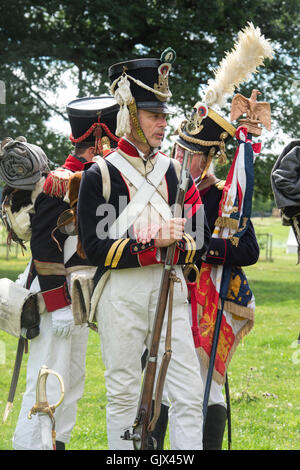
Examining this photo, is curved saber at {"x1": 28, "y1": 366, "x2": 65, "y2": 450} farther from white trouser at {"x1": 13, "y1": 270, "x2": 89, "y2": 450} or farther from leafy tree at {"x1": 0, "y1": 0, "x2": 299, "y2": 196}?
leafy tree at {"x1": 0, "y1": 0, "x2": 299, "y2": 196}

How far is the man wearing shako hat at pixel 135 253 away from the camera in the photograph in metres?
3.49

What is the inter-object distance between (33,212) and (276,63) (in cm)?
1311

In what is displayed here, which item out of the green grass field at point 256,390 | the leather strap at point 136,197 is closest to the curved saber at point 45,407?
the leather strap at point 136,197

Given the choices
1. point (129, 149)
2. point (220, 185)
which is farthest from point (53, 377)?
point (220, 185)

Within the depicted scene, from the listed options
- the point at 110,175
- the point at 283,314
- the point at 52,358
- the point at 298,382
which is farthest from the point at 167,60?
the point at 283,314

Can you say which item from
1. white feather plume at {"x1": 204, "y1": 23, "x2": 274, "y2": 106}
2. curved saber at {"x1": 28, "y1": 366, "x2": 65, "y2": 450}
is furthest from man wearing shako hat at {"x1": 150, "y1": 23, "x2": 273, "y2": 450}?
curved saber at {"x1": 28, "y1": 366, "x2": 65, "y2": 450}

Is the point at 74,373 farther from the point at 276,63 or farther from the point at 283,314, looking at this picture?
the point at 276,63

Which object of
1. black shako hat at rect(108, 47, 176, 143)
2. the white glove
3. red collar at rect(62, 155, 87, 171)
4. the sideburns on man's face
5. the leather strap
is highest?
black shako hat at rect(108, 47, 176, 143)

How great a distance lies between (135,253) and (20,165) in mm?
1249

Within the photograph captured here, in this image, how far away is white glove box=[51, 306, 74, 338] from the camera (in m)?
4.15

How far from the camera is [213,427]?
14.0ft

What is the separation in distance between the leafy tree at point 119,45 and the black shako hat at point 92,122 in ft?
32.8

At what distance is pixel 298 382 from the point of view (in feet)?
23.8

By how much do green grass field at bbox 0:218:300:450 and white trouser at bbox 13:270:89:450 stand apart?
0.75m
